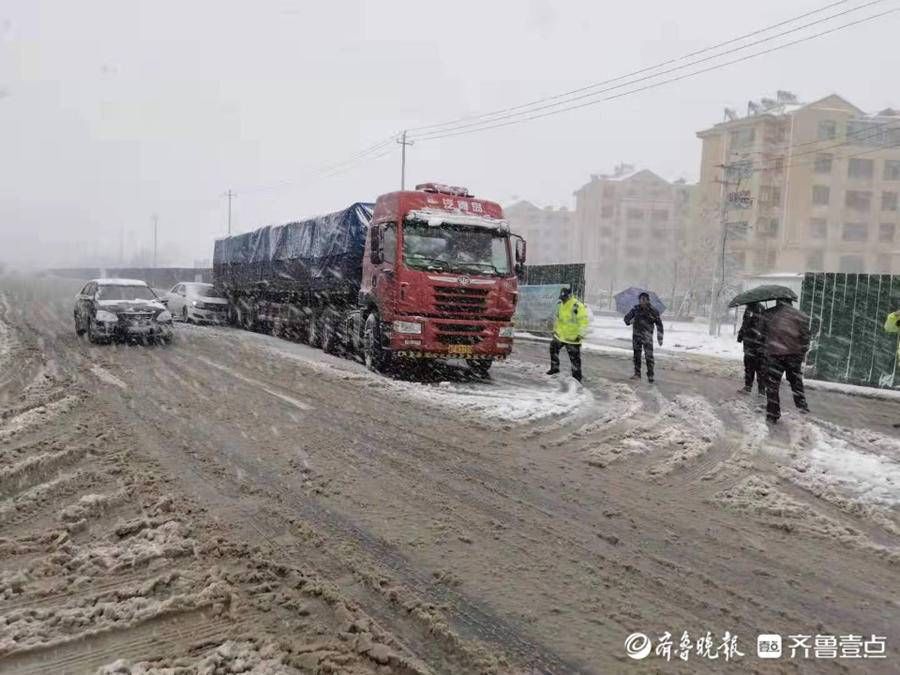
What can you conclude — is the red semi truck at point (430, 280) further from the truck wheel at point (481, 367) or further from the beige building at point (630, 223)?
the beige building at point (630, 223)

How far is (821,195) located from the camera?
61.6 m

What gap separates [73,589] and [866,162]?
71.8 metres

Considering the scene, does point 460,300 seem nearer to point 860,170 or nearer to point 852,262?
point 852,262

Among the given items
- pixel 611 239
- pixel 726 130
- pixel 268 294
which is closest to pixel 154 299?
pixel 268 294

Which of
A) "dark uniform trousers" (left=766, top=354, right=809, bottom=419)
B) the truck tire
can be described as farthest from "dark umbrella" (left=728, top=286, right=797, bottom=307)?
the truck tire

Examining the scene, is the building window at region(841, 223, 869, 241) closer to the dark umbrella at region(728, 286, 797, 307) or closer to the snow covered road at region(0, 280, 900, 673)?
the dark umbrella at region(728, 286, 797, 307)

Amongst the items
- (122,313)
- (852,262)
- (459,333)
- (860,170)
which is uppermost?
(860,170)

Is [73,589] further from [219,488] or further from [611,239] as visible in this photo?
[611,239]

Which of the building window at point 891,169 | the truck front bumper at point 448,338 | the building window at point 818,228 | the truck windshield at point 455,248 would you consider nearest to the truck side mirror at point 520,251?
the truck windshield at point 455,248

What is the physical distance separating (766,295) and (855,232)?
62.5 metres

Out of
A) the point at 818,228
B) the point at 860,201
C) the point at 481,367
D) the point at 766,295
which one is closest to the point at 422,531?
the point at 766,295

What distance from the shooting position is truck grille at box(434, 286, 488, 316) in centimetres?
1137

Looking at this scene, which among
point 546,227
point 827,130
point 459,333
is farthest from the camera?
point 546,227

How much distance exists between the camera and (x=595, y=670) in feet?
9.80
